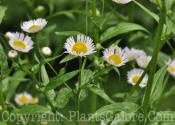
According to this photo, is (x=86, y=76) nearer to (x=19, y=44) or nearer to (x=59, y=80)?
(x=59, y=80)

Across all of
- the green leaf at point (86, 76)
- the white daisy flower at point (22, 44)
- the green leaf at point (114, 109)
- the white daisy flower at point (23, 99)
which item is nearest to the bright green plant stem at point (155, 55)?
the green leaf at point (114, 109)

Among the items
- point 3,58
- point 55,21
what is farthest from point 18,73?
point 55,21

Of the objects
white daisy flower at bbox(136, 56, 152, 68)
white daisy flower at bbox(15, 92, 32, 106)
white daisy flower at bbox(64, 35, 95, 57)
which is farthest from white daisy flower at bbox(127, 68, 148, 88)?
white daisy flower at bbox(15, 92, 32, 106)

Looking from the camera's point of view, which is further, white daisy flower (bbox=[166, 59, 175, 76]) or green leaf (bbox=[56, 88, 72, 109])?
white daisy flower (bbox=[166, 59, 175, 76])

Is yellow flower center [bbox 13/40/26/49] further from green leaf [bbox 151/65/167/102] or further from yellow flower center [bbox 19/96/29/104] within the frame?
yellow flower center [bbox 19/96/29/104]

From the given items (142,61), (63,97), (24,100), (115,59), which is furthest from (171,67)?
(24,100)

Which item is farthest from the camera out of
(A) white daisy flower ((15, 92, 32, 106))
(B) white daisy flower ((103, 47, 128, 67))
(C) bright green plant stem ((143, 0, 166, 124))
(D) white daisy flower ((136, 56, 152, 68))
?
(A) white daisy flower ((15, 92, 32, 106))

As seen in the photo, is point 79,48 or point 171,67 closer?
point 79,48
